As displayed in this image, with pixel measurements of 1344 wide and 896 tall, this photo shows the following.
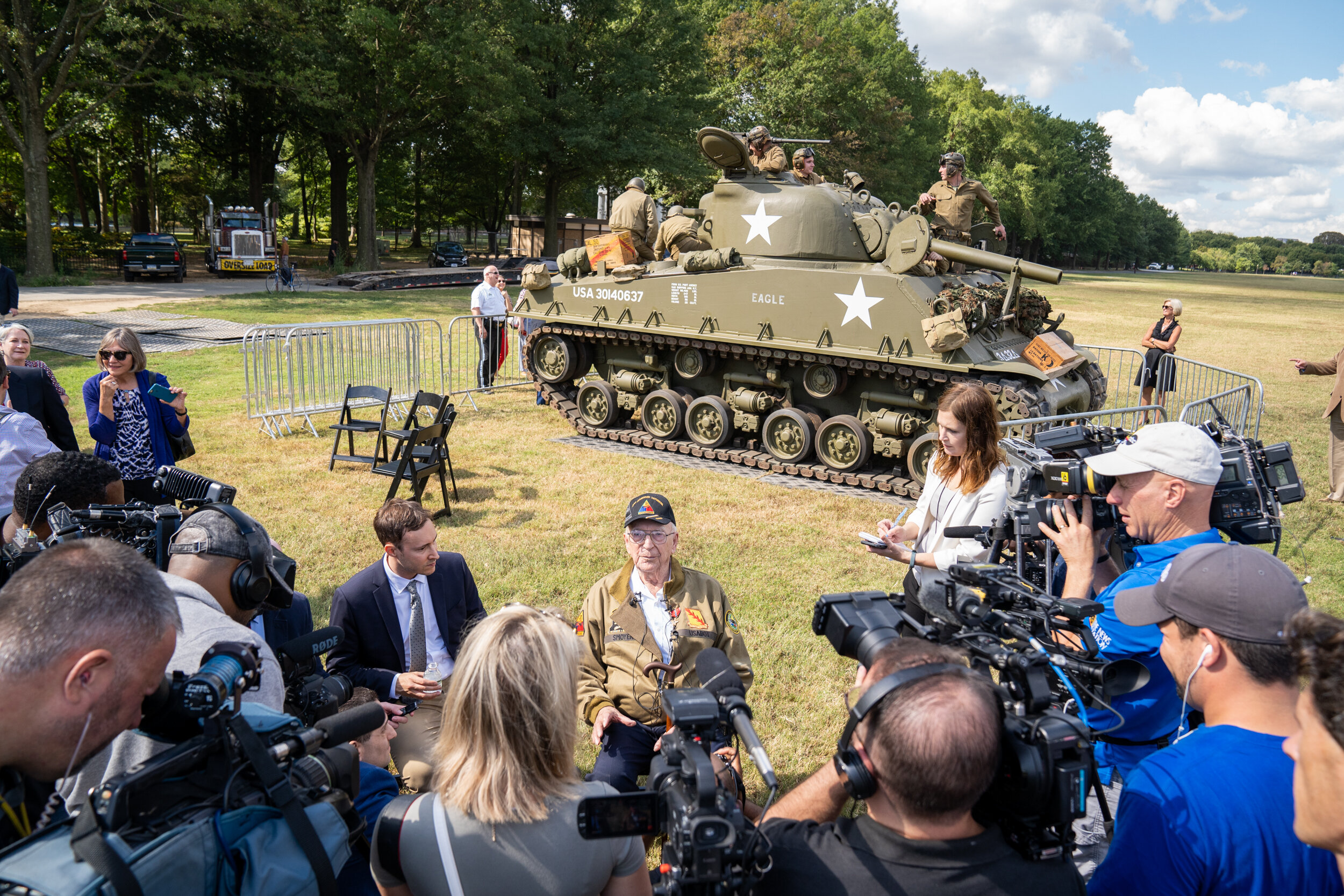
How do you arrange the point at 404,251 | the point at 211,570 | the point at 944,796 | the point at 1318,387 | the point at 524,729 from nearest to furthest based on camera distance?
the point at 944,796
the point at 524,729
the point at 211,570
the point at 1318,387
the point at 404,251

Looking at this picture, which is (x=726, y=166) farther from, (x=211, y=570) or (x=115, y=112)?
(x=115, y=112)

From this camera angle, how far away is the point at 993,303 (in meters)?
10.2

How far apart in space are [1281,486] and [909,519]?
1.80 metres

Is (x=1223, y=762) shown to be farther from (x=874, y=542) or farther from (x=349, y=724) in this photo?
(x=874, y=542)

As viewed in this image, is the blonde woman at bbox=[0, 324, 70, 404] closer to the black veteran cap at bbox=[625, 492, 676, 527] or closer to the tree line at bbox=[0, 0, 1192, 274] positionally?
the black veteran cap at bbox=[625, 492, 676, 527]

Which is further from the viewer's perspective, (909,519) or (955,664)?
(909,519)

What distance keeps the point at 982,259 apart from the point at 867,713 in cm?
971

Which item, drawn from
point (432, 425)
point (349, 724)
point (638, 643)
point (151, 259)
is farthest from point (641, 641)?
point (151, 259)

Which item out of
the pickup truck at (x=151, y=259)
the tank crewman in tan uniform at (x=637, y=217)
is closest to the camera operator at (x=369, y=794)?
the tank crewman in tan uniform at (x=637, y=217)

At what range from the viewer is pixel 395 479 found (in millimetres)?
8781

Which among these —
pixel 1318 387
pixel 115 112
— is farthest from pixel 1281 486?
pixel 115 112

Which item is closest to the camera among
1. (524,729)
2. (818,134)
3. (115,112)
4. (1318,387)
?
(524,729)

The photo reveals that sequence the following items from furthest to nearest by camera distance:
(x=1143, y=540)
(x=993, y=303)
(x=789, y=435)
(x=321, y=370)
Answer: (x=321, y=370) < (x=789, y=435) < (x=993, y=303) < (x=1143, y=540)

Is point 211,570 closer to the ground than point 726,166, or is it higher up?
closer to the ground
